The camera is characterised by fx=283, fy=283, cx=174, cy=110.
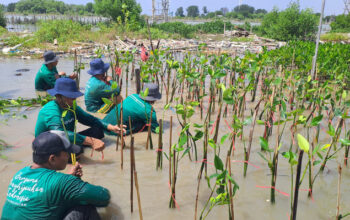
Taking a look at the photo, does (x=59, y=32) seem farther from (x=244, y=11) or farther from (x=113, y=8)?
(x=244, y=11)

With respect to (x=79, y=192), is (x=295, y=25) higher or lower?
higher

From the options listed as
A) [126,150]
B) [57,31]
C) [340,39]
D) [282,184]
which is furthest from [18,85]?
[340,39]

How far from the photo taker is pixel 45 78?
5.17 m

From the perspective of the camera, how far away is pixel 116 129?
3164 millimetres

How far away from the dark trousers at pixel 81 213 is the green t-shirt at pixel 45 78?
149 inches

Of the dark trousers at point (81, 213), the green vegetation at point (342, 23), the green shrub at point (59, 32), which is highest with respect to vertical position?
the green vegetation at point (342, 23)

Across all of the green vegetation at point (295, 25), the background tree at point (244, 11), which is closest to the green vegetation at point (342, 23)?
the green vegetation at point (295, 25)

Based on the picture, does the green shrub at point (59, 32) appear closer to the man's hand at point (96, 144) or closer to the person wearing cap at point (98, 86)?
the person wearing cap at point (98, 86)

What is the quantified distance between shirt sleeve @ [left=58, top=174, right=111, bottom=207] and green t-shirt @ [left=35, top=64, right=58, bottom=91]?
12.3 feet

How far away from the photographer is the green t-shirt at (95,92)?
4324 millimetres

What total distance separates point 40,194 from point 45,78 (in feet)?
12.9

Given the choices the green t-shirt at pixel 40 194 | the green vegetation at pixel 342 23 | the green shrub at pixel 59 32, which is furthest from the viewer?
the green vegetation at pixel 342 23

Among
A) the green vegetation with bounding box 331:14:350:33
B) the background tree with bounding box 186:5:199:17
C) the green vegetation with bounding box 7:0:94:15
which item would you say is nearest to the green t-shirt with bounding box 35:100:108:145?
the green vegetation with bounding box 331:14:350:33

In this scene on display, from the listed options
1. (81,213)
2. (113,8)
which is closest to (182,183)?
(81,213)
